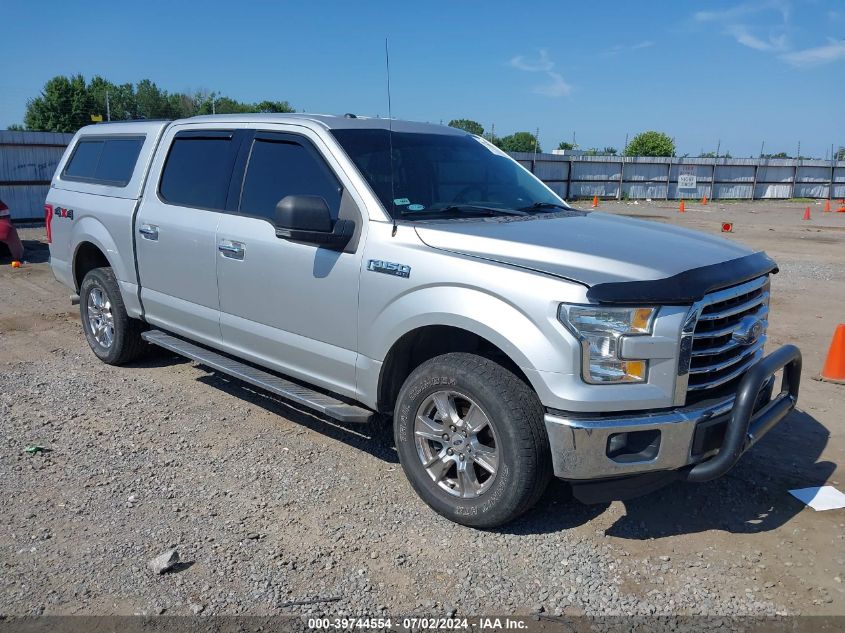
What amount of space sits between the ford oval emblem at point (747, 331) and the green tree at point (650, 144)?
213 feet

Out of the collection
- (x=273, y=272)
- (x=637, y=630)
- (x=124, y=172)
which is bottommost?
(x=637, y=630)

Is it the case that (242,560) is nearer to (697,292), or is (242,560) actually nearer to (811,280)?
(697,292)

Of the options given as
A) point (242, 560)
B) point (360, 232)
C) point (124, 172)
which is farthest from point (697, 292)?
point (124, 172)

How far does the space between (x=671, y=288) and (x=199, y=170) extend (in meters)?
3.59

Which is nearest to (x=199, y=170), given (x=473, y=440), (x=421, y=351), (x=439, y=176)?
(x=439, y=176)

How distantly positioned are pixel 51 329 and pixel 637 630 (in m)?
6.97

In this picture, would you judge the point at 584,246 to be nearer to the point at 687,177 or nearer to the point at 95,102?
the point at 687,177

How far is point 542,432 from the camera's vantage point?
346cm

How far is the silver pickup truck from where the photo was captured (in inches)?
130

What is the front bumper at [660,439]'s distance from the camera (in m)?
3.28

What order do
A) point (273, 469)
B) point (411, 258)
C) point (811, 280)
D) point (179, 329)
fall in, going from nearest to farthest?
point (411, 258) → point (273, 469) → point (179, 329) → point (811, 280)

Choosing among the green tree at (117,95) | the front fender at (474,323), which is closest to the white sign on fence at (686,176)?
the front fender at (474,323)

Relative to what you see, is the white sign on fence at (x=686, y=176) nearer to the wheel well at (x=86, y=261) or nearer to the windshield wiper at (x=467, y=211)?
the wheel well at (x=86, y=261)

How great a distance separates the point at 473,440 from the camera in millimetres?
3717
